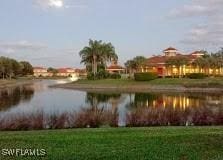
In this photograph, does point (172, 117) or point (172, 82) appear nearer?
point (172, 117)

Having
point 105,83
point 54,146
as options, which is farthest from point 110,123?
point 105,83

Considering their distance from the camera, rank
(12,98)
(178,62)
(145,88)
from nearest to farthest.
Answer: (12,98) → (145,88) → (178,62)

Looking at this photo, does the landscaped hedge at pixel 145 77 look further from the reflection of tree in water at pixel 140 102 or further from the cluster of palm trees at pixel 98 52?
the reflection of tree in water at pixel 140 102

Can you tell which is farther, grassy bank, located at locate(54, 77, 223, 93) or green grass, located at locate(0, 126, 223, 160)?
grassy bank, located at locate(54, 77, 223, 93)

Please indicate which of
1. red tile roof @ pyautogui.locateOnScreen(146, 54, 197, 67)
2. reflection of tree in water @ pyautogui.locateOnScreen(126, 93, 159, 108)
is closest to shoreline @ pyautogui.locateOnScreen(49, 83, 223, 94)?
reflection of tree in water @ pyautogui.locateOnScreen(126, 93, 159, 108)

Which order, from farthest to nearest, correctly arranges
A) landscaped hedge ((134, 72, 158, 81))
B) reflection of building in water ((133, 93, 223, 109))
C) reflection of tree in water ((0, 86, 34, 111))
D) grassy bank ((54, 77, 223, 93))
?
landscaped hedge ((134, 72, 158, 81)) → grassy bank ((54, 77, 223, 93)) → reflection of tree in water ((0, 86, 34, 111)) → reflection of building in water ((133, 93, 223, 109))

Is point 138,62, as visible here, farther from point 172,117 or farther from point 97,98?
point 172,117

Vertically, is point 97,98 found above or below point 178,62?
below

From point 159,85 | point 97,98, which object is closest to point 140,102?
point 97,98

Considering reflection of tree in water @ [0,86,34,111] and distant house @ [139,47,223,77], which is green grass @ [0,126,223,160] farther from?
distant house @ [139,47,223,77]

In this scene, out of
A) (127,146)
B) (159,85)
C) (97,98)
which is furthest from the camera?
(159,85)

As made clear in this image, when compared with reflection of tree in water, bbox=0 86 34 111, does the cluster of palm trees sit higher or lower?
higher

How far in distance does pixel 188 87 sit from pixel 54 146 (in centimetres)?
6437

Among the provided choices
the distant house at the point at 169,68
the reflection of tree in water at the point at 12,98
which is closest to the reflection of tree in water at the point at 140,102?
the reflection of tree in water at the point at 12,98
